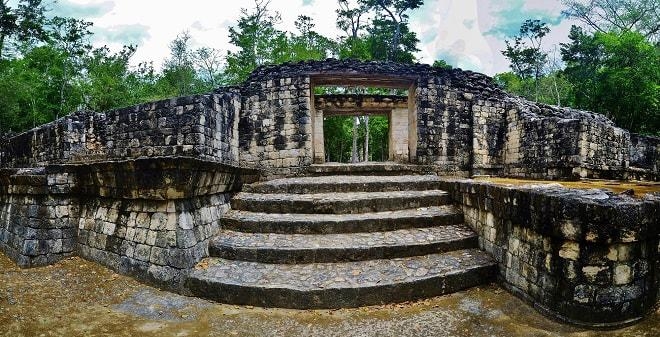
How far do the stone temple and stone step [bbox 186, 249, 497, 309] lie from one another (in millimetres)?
22

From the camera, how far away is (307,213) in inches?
214

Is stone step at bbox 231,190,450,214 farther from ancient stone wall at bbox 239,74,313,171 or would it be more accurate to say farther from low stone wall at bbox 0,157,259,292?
ancient stone wall at bbox 239,74,313,171

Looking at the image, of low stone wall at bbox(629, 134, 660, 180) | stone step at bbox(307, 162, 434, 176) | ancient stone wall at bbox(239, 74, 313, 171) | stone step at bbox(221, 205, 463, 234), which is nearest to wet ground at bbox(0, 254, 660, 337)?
stone step at bbox(221, 205, 463, 234)

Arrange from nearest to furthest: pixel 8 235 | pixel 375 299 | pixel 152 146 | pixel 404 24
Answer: pixel 375 299 → pixel 8 235 → pixel 152 146 → pixel 404 24

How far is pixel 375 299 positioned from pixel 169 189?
2.77m

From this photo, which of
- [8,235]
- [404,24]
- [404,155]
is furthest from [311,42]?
[8,235]

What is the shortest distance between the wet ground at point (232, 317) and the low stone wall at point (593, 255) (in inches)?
6.6

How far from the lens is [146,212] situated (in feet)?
14.1

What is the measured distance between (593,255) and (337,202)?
3.32 m

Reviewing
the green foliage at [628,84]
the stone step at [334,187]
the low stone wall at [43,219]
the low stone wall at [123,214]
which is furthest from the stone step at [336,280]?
the green foliage at [628,84]

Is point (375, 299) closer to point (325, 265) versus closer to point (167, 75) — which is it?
point (325, 265)

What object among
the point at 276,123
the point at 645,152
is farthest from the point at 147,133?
the point at 645,152

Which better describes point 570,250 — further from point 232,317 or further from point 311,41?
point 311,41

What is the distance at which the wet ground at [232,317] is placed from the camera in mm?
3086
